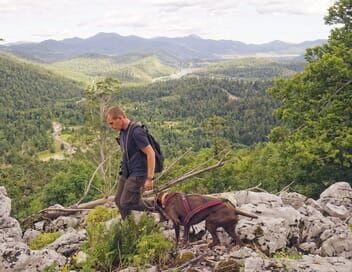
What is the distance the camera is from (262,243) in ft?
25.6

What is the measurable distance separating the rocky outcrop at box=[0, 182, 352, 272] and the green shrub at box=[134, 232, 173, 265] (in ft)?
0.77

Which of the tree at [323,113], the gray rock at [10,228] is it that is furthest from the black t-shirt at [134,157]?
the tree at [323,113]

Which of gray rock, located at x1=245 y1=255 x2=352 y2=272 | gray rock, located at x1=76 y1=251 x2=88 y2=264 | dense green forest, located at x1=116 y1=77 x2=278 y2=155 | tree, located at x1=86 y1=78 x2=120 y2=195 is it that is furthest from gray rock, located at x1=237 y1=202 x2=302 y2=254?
dense green forest, located at x1=116 y1=77 x2=278 y2=155

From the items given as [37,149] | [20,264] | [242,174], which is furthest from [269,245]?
[37,149]

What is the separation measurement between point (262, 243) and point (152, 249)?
88.0 inches

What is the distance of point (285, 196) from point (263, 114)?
12522 centimetres

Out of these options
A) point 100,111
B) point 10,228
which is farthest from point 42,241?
point 100,111

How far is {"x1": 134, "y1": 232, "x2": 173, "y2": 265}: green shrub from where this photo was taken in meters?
6.84

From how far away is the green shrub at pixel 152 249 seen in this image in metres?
6.84

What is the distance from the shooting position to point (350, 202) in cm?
1148

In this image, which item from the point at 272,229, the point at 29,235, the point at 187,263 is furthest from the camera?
the point at 29,235

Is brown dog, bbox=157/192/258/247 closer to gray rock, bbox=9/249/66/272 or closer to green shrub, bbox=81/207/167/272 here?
green shrub, bbox=81/207/167/272

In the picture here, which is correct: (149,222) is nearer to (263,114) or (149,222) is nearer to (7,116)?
(263,114)

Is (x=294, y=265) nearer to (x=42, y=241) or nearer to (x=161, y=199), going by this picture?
(x=161, y=199)
